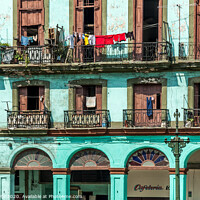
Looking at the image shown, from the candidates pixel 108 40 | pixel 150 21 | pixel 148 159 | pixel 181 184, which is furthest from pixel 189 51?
pixel 181 184

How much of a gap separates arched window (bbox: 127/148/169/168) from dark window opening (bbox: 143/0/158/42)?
611 centimetres

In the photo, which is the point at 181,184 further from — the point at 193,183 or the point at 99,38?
the point at 99,38

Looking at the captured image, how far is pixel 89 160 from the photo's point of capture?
135ft

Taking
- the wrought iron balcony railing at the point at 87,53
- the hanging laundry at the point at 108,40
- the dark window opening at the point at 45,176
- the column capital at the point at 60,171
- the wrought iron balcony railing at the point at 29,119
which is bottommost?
the dark window opening at the point at 45,176

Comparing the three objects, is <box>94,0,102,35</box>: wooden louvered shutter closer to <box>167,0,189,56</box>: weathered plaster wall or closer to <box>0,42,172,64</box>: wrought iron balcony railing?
<box>0,42,172,64</box>: wrought iron balcony railing

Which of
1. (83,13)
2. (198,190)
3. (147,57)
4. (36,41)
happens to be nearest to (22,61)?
(36,41)

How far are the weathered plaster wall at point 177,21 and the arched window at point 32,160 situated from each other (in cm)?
905

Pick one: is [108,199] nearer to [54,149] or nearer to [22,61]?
[54,149]

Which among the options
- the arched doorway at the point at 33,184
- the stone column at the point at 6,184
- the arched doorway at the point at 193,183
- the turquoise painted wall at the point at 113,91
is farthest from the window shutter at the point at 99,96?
the arched doorway at the point at 193,183

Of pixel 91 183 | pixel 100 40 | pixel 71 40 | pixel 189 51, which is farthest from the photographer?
pixel 91 183

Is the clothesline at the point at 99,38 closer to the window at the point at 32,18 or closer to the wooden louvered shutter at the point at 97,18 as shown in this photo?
the wooden louvered shutter at the point at 97,18

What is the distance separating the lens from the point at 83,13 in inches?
1656

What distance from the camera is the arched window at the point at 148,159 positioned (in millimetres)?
40406

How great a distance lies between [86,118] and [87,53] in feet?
11.7
